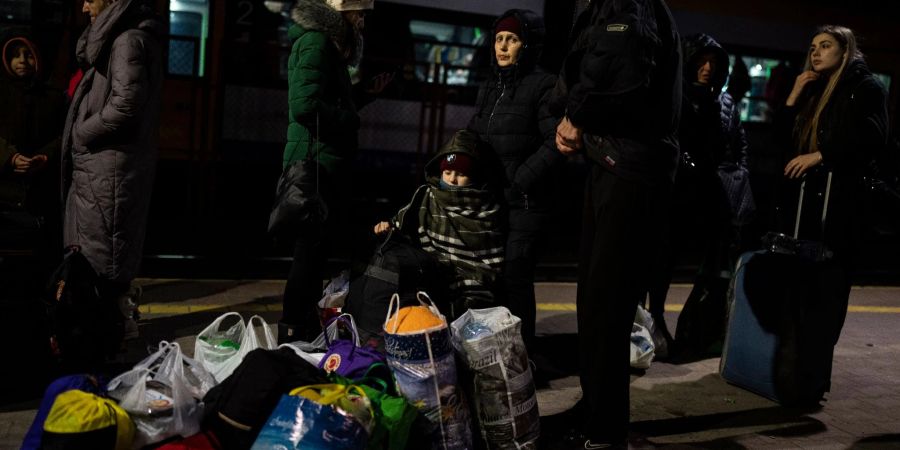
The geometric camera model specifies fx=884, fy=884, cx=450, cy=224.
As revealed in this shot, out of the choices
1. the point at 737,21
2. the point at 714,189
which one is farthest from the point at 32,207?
the point at 737,21

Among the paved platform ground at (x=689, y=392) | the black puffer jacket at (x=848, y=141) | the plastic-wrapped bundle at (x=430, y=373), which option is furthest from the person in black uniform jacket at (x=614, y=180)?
the black puffer jacket at (x=848, y=141)

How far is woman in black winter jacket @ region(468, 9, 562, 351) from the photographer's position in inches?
180

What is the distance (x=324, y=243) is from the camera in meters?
4.69

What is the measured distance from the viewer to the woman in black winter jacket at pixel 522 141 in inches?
180

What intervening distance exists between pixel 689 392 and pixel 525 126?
1.68 m

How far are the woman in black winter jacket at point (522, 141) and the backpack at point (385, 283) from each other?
0.58 meters

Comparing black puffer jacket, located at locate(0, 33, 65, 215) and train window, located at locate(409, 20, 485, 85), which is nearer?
black puffer jacket, located at locate(0, 33, 65, 215)

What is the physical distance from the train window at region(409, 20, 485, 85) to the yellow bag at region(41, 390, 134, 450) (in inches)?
345

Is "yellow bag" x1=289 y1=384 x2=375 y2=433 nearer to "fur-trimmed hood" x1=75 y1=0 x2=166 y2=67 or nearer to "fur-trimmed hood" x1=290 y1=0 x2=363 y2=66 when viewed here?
"fur-trimmed hood" x1=290 y1=0 x2=363 y2=66

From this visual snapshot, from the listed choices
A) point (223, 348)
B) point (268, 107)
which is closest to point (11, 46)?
point (223, 348)

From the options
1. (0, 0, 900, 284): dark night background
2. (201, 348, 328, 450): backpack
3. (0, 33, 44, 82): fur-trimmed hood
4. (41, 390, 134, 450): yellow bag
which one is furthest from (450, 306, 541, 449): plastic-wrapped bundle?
(0, 0, 900, 284): dark night background

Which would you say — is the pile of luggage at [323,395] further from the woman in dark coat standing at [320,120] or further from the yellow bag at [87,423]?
the woman in dark coat standing at [320,120]

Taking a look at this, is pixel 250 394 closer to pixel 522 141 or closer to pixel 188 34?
pixel 522 141

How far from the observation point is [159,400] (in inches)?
118
